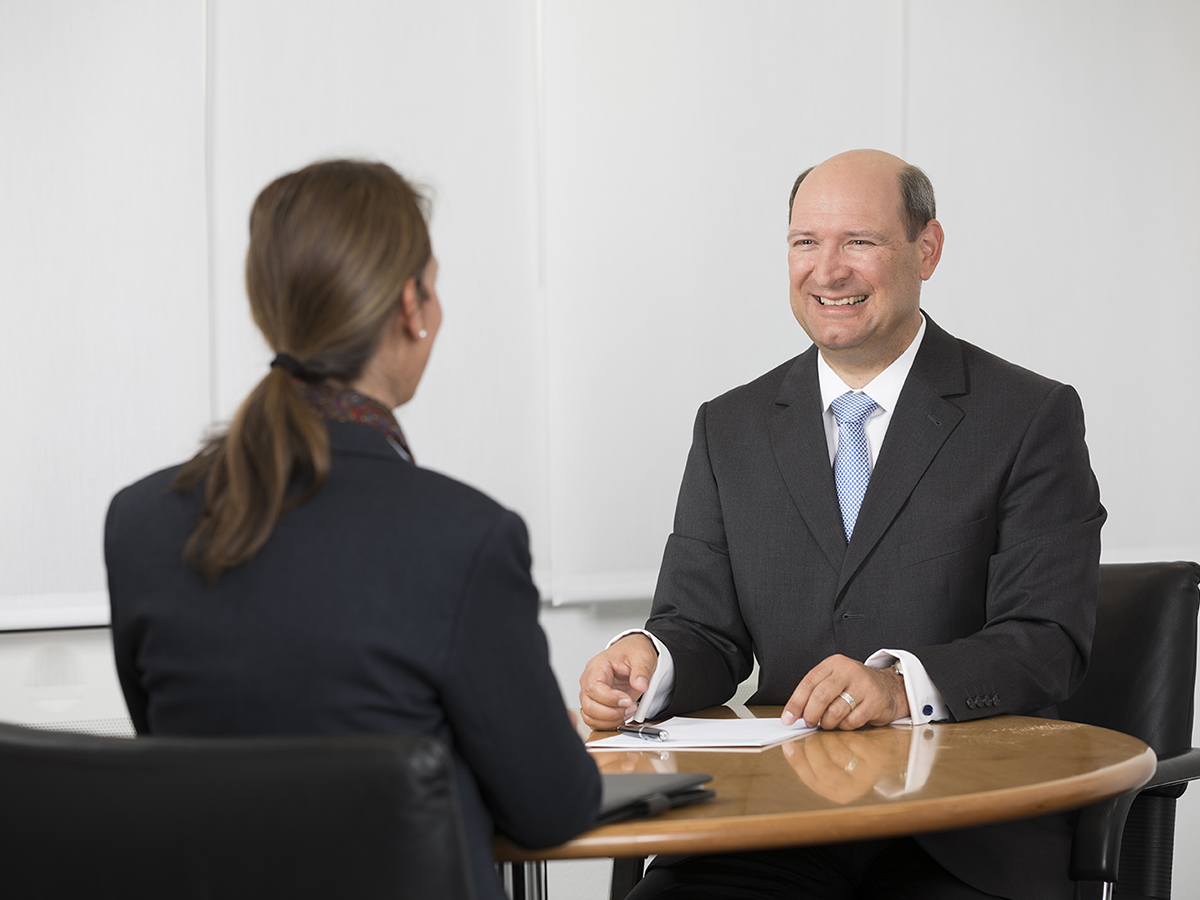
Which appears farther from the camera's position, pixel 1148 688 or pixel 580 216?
pixel 580 216

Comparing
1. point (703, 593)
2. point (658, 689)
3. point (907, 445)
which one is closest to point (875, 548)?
point (907, 445)

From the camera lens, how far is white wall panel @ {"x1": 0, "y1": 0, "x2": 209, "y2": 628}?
8.71 feet

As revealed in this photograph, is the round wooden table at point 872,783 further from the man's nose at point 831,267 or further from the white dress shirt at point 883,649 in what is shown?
the man's nose at point 831,267

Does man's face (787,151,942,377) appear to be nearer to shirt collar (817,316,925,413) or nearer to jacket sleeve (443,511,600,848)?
shirt collar (817,316,925,413)

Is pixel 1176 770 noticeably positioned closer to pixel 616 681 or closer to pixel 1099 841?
pixel 1099 841

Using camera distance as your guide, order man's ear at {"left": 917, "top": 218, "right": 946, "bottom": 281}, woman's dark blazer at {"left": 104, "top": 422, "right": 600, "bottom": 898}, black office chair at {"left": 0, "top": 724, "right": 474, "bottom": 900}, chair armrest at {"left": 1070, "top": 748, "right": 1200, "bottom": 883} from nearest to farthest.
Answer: black office chair at {"left": 0, "top": 724, "right": 474, "bottom": 900}, woman's dark blazer at {"left": 104, "top": 422, "right": 600, "bottom": 898}, chair armrest at {"left": 1070, "top": 748, "right": 1200, "bottom": 883}, man's ear at {"left": 917, "top": 218, "right": 946, "bottom": 281}

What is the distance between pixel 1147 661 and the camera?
217 centimetres

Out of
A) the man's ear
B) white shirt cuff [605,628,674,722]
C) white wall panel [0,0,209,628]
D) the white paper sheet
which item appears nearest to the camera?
the white paper sheet

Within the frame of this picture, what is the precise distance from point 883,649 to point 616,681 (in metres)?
0.44

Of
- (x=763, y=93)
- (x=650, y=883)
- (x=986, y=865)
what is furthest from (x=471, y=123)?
(x=986, y=865)

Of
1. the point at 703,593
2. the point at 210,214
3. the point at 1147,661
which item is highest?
the point at 210,214

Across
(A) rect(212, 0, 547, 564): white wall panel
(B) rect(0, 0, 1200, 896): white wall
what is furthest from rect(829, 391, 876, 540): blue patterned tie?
(A) rect(212, 0, 547, 564): white wall panel

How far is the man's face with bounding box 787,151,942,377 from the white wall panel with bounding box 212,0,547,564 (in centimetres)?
89

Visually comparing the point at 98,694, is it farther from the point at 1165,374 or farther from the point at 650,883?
the point at 1165,374
